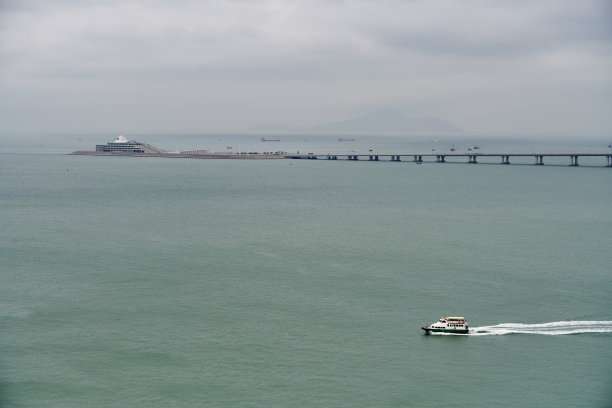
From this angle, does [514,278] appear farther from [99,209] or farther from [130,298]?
[99,209]

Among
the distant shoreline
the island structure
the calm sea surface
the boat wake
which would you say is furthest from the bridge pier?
the boat wake

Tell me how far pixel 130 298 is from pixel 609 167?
124 m

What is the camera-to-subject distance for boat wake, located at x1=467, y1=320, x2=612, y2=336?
89.7ft

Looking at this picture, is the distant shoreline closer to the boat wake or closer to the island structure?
the island structure

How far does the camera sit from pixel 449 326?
88.5 ft

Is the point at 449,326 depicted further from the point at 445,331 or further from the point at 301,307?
the point at 301,307

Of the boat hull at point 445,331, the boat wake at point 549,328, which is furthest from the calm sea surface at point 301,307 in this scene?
the boat hull at point 445,331

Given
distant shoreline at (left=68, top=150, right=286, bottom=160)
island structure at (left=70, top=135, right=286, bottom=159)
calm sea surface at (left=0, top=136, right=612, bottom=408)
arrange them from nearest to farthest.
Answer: calm sea surface at (left=0, top=136, right=612, bottom=408) → distant shoreline at (left=68, top=150, right=286, bottom=160) → island structure at (left=70, top=135, right=286, bottom=159)

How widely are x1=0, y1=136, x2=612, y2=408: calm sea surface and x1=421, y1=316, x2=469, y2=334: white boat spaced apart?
328 mm

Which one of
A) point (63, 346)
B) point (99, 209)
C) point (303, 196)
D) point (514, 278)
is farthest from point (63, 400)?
point (303, 196)

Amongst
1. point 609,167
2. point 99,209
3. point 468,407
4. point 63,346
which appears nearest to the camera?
point 468,407

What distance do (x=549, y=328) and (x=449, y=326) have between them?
4.73m

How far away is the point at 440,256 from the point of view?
136 feet

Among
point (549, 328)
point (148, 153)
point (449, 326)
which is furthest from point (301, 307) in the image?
point (148, 153)
